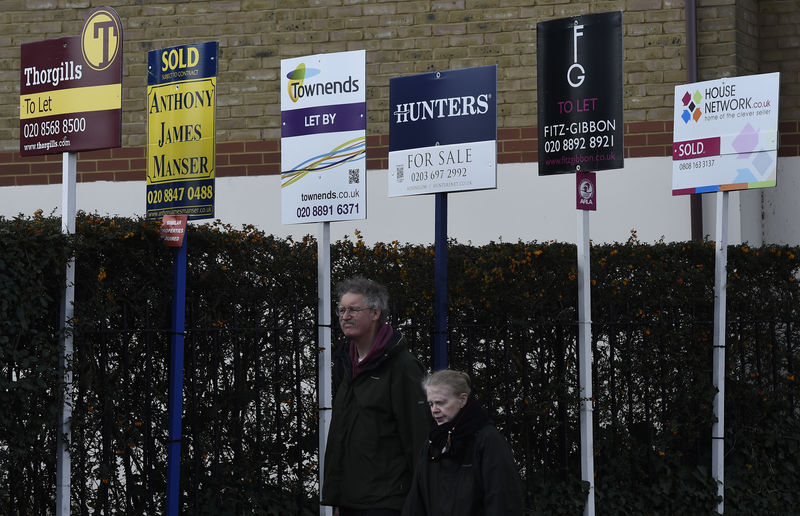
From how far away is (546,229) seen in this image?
1183 cm

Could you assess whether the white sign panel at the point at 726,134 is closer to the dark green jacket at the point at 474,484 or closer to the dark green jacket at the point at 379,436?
the dark green jacket at the point at 379,436

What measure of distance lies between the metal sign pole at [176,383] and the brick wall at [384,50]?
5.08m

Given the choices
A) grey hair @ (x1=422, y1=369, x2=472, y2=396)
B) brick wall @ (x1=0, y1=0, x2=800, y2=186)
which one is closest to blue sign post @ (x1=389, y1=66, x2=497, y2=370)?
grey hair @ (x1=422, y1=369, x2=472, y2=396)

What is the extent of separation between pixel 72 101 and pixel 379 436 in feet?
9.09

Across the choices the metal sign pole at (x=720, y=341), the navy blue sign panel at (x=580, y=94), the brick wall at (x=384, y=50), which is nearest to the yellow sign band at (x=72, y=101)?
the navy blue sign panel at (x=580, y=94)

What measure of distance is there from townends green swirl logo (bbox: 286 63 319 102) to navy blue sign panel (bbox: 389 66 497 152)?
50cm

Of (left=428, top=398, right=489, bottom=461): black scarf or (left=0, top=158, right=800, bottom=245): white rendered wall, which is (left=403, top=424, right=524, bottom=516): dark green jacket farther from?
(left=0, top=158, right=800, bottom=245): white rendered wall

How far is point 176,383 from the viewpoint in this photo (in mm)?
7152

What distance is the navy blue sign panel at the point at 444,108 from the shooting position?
279 inches

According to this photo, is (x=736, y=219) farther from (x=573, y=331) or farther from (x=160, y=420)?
(x=160, y=420)

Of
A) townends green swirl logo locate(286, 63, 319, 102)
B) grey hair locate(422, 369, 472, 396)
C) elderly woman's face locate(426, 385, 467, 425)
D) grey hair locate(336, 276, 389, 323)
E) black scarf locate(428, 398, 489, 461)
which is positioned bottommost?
black scarf locate(428, 398, 489, 461)

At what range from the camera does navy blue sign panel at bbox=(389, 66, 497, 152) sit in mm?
7082

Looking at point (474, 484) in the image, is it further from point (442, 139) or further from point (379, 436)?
point (442, 139)

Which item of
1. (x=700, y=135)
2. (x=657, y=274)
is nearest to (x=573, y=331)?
(x=657, y=274)
